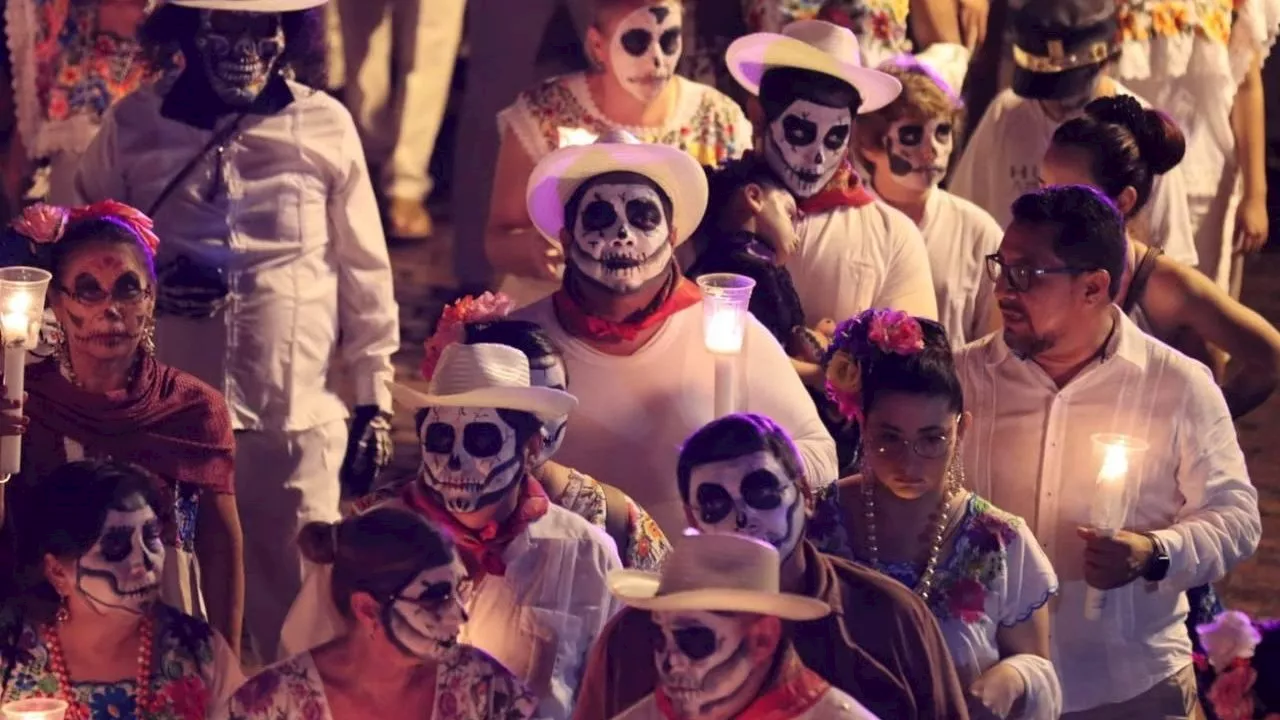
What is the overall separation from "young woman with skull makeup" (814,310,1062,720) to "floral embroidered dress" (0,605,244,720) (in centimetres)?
120

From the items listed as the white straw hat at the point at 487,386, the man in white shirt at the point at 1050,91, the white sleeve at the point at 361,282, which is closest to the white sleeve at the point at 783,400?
the white straw hat at the point at 487,386

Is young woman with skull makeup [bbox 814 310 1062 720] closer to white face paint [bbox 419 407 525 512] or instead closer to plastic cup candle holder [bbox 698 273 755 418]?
plastic cup candle holder [bbox 698 273 755 418]

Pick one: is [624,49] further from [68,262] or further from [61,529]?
[61,529]

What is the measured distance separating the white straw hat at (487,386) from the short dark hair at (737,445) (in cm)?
31

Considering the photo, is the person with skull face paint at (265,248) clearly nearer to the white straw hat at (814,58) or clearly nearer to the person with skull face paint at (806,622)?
the white straw hat at (814,58)

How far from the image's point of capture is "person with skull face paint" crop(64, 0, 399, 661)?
678cm

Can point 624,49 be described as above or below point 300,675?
above

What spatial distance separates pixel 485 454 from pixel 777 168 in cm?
163

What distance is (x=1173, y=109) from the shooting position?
29.0 ft

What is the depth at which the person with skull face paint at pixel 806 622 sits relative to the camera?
5.11 meters

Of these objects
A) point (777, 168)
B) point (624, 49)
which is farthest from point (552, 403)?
point (624, 49)

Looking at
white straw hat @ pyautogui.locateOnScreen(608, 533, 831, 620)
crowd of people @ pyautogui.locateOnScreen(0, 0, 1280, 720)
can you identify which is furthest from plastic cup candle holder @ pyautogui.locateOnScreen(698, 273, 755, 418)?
white straw hat @ pyautogui.locateOnScreen(608, 533, 831, 620)

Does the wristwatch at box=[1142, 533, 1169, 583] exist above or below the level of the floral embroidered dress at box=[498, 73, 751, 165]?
below

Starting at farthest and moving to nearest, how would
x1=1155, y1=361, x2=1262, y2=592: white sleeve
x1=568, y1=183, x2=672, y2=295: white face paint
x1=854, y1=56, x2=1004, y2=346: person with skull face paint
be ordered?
x1=854, y1=56, x2=1004, y2=346: person with skull face paint
x1=568, y1=183, x2=672, y2=295: white face paint
x1=1155, y1=361, x2=1262, y2=592: white sleeve
